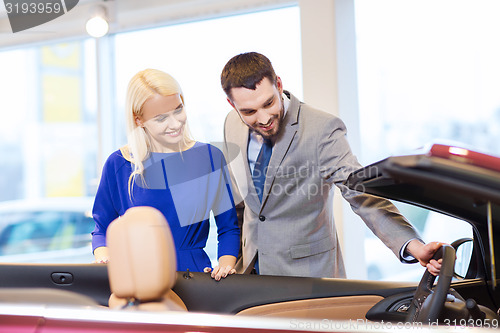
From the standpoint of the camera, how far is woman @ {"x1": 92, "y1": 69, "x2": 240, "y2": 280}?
1851mm

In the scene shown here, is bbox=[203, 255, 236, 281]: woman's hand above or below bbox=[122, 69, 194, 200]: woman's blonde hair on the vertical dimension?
below

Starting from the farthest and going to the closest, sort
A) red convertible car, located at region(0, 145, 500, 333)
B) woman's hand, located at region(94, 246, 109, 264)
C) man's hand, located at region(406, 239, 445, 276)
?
woman's hand, located at region(94, 246, 109, 264)
man's hand, located at region(406, 239, 445, 276)
red convertible car, located at region(0, 145, 500, 333)

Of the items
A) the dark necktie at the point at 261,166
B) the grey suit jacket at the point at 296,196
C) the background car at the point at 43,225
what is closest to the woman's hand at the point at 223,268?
the grey suit jacket at the point at 296,196

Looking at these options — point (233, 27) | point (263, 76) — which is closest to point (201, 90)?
point (233, 27)

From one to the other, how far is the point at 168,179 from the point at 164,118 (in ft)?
0.80

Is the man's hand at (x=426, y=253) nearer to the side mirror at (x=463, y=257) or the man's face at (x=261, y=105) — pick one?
the side mirror at (x=463, y=257)

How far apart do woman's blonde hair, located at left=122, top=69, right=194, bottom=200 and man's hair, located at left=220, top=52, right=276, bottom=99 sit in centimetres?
21

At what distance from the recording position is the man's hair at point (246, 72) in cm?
179

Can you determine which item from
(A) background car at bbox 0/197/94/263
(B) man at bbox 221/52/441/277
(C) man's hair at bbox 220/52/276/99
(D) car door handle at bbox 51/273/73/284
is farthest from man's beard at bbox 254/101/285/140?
(A) background car at bbox 0/197/94/263

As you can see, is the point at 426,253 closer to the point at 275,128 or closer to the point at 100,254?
the point at 275,128

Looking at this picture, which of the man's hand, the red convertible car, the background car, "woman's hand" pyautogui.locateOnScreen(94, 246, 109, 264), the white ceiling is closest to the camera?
the red convertible car

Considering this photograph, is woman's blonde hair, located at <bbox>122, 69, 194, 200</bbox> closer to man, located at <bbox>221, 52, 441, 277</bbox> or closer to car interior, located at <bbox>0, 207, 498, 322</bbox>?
man, located at <bbox>221, 52, 441, 277</bbox>

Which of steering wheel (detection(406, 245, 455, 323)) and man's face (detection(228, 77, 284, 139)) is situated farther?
man's face (detection(228, 77, 284, 139))

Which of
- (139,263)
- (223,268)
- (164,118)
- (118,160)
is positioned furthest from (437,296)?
(118,160)
